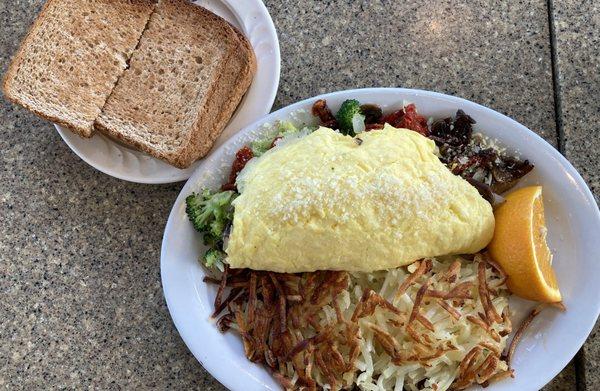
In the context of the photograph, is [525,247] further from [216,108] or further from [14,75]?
[14,75]

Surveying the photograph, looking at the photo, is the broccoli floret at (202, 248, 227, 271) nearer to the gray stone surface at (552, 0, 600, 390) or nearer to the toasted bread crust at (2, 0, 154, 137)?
the toasted bread crust at (2, 0, 154, 137)

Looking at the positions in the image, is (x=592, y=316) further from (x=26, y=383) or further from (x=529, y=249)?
(x=26, y=383)

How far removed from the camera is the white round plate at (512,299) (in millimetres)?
2312

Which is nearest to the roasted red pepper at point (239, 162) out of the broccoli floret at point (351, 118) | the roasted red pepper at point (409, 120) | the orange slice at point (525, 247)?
the broccoli floret at point (351, 118)

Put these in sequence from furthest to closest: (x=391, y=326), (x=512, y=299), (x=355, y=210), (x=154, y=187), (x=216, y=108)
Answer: (x=154, y=187) → (x=216, y=108) → (x=512, y=299) → (x=391, y=326) → (x=355, y=210)

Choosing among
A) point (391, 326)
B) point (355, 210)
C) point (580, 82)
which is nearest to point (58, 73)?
point (355, 210)

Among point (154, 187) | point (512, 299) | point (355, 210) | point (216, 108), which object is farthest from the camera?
point (154, 187)

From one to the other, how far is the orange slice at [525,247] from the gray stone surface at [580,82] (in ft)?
1.42

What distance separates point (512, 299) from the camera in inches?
94.7

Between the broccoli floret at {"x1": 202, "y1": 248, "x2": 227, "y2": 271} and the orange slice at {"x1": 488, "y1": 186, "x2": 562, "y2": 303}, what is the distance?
1021 mm

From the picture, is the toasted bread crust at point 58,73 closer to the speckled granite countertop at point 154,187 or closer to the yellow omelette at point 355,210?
the speckled granite countertop at point 154,187

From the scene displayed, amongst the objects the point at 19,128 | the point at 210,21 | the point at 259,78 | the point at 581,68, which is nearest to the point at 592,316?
the point at 581,68

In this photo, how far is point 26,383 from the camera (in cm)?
273

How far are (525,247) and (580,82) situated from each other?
2.98 ft
